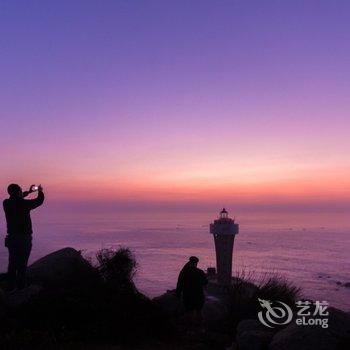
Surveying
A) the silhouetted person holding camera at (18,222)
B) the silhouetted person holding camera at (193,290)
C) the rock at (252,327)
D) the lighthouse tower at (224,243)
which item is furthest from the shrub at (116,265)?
the lighthouse tower at (224,243)

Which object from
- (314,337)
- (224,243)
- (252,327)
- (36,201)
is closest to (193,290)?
(252,327)

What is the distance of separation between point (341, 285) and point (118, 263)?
6028 cm

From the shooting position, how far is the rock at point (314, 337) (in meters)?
7.02

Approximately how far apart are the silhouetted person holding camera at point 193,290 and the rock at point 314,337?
3.37 metres

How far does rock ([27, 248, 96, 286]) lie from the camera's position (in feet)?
40.4

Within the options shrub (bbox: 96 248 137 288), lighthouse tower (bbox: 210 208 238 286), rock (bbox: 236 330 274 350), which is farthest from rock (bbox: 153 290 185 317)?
lighthouse tower (bbox: 210 208 238 286)

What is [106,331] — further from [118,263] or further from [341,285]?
[341,285]

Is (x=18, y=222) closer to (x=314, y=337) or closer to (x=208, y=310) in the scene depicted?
(x=208, y=310)

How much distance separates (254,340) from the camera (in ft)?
26.1

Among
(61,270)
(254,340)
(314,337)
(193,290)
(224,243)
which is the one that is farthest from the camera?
(224,243)

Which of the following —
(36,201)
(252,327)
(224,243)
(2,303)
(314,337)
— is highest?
(36,201)

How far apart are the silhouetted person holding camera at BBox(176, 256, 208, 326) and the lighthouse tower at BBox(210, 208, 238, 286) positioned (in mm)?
20059

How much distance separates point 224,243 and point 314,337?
80.1ft

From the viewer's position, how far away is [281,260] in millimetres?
97750
